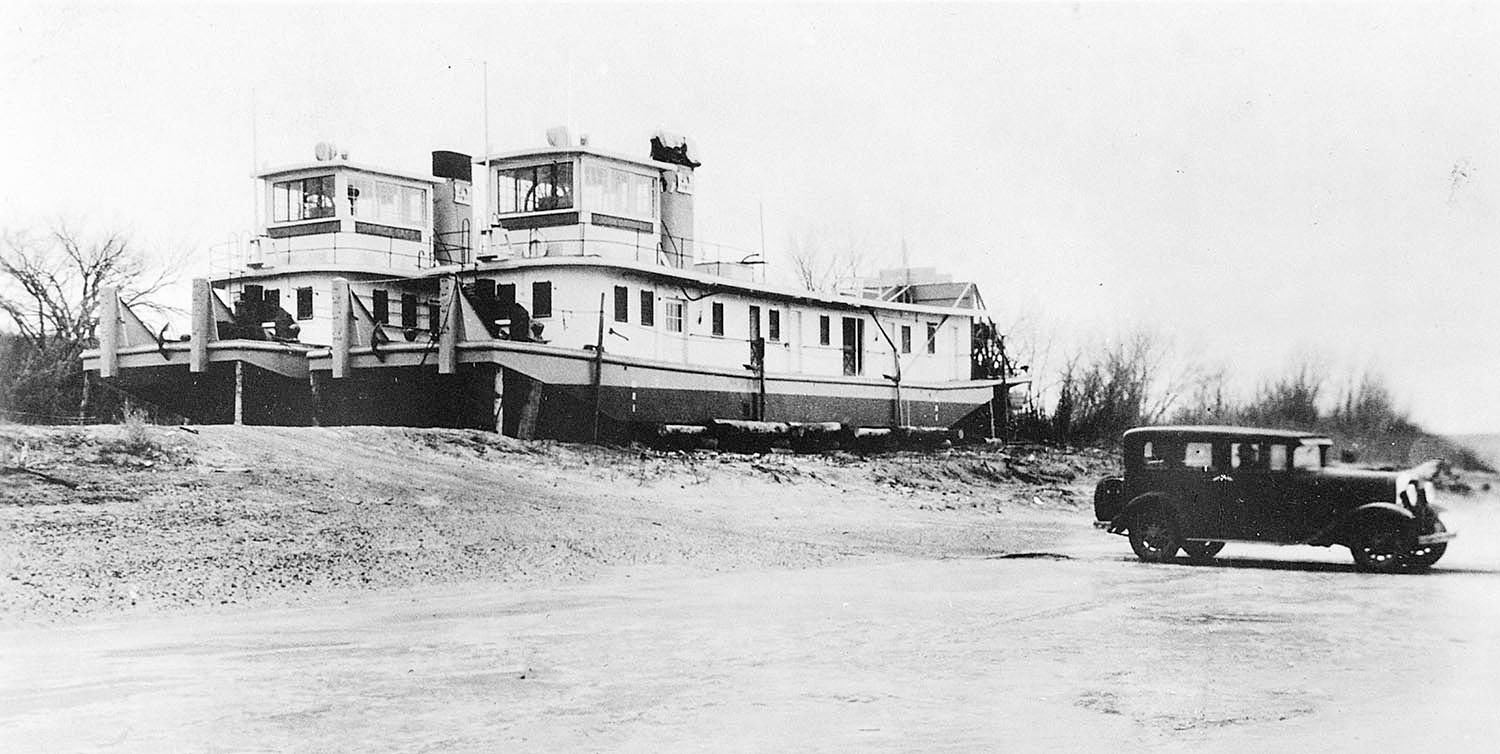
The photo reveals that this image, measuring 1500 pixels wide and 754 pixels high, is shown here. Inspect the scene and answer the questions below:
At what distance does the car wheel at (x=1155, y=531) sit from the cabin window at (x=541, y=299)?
11.8m

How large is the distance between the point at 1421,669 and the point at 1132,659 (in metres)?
1.72

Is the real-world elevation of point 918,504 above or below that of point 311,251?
below

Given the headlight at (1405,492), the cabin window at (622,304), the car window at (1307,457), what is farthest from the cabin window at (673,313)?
the headlight at (1405,492)

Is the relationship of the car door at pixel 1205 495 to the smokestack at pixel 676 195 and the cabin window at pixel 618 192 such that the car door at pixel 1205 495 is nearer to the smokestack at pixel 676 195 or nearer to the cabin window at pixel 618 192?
the cabin window at pixel 618 192

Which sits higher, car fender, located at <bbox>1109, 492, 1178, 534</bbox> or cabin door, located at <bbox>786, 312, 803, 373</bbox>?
cabin door, located at <bbox>786, 312, 803, 373</bbox>

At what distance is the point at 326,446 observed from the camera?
57.2ft

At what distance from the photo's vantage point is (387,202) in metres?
25.3

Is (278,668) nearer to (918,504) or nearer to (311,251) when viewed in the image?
(918,504)

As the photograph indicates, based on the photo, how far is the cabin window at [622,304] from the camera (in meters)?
23.2

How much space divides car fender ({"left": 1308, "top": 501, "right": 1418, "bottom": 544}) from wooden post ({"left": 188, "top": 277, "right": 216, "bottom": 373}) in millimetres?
16171

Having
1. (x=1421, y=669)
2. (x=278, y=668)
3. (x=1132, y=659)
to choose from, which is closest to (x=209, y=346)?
(x=278, y=668)

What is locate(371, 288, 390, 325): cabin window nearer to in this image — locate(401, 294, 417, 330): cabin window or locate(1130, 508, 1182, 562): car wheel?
locate(401, 294, 417, 330): cabin window

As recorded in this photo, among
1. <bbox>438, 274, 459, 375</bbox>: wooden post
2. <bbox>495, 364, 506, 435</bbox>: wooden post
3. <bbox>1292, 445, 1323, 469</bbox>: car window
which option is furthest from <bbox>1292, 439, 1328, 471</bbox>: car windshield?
<bbox>438, 274, 459, 375</bbox>: wooden post

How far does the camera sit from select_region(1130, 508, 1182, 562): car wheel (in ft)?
44.6
